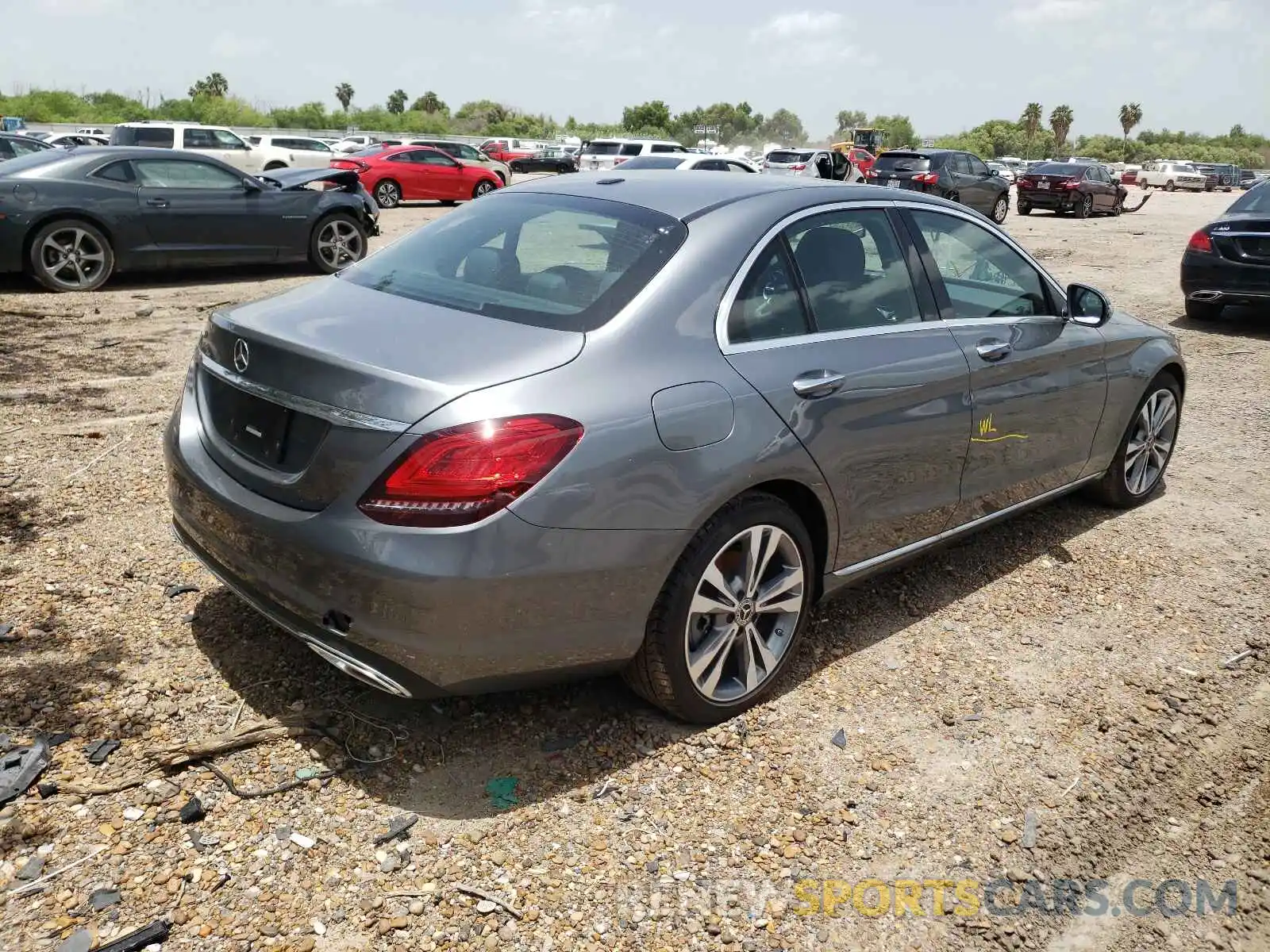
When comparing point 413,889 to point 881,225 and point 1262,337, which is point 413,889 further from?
point 1262,337

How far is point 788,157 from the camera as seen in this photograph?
2888 centimetres

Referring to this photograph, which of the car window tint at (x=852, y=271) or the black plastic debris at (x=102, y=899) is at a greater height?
the car window tint at (x=852, y=271)

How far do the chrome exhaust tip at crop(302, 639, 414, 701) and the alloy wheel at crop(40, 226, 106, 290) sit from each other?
916cm

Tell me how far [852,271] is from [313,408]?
79.3 inches

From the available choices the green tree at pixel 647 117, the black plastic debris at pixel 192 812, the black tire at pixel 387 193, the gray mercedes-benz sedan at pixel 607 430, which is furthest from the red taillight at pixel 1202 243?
the green tree at pixel 647 117

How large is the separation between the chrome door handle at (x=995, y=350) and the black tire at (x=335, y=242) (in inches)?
378

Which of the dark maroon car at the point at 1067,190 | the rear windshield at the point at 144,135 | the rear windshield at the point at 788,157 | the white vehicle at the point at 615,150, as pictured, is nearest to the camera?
the rear windshield at the point at 144,135

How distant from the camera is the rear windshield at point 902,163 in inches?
923

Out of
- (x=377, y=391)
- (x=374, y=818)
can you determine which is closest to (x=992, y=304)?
(x=377, y=391)

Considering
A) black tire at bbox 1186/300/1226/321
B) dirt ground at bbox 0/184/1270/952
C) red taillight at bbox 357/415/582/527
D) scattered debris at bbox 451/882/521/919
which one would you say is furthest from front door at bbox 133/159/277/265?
black tire at bbox 1186/300/1226/321

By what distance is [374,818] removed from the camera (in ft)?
9.51

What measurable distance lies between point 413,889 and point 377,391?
4.20 ft

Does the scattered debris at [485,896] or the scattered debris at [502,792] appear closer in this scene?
the scattered debris at [485,896]

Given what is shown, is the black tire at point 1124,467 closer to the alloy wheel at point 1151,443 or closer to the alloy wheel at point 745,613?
the alloy wheel at point 1151,443
